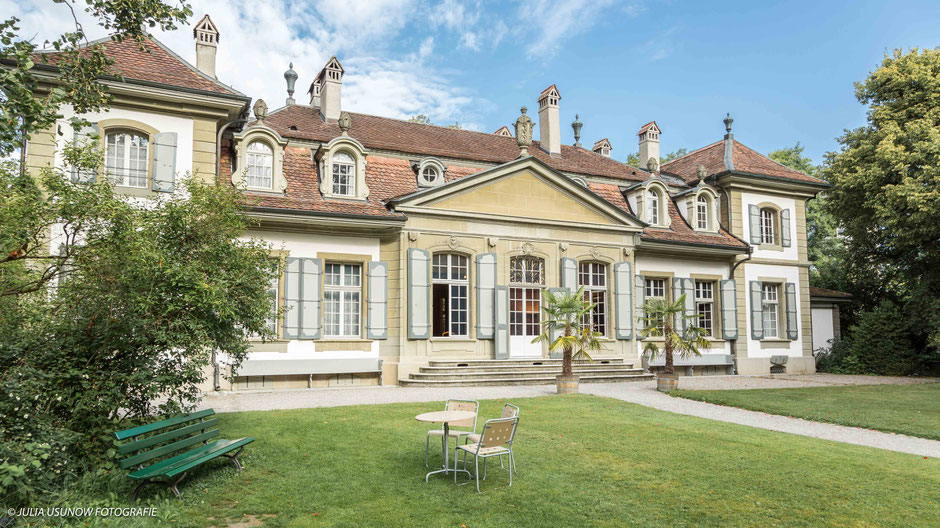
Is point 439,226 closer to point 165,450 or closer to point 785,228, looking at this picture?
point 165,450

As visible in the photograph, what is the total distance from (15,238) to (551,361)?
13227 mm

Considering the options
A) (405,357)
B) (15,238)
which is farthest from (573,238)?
(15,238)

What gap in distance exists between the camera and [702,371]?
65.3 feet

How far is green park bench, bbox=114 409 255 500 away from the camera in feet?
18.6

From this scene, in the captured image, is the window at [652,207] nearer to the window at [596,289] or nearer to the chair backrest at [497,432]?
the window at [596,289]

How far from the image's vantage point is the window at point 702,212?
20.6 m

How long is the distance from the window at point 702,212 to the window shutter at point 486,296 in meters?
7.81

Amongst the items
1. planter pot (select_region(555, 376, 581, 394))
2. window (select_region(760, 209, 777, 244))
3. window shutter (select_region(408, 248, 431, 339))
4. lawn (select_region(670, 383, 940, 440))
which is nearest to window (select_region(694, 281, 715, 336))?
window (select_region(760, 209, 777, 244))

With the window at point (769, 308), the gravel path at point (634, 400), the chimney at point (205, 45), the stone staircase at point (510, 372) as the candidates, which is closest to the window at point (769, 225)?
the window at point (769, 308)

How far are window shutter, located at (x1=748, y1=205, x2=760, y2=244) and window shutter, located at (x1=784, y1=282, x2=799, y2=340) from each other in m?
1.97

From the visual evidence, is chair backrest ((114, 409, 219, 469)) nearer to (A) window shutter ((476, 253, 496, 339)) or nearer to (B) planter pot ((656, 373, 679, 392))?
(A) window shutter ((476, 253, 496, 339))

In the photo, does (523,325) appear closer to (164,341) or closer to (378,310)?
(378,310)

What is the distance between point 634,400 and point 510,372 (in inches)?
148

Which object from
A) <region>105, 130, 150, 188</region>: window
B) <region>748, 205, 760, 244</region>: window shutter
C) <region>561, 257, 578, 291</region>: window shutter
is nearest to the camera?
<region>105, 130, 150, 188</region>: window
